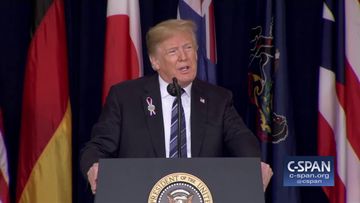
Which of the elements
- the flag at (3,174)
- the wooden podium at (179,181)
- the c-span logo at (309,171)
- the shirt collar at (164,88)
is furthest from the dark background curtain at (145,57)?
A: the wooden podium at (179,181)

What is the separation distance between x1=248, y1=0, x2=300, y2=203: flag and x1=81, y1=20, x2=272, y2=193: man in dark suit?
3.01 feet

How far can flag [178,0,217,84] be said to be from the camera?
3.52 meters

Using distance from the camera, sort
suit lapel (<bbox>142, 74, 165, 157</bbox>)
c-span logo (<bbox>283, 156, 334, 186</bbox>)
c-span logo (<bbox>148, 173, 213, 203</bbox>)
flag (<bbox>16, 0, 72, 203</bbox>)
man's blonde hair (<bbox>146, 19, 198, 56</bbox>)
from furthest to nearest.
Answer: c-span logo (<bbox>283, 156, 334, 186</bbox>) < flag (<bbox>16, 0, 72, 203</bbox>) < man's blonde hair (<bbox>146, 19, 198, 56</bbox>) < suit lapel (<bbox>142, 74, 165, 157</bbox>) < c-span logo (<bbox>148, 173, 213, 203</bbox>)

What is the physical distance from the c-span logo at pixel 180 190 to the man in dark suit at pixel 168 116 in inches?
24.7

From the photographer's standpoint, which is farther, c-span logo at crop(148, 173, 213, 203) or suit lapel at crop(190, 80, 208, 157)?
suit lapel at crop(190, 80, 208, 157)

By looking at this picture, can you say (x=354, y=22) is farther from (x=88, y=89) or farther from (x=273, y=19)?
(x=88, y=89)

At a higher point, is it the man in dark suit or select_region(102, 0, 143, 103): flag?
select_region(102, 0, 143, 103): flag

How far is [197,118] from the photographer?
2490mm

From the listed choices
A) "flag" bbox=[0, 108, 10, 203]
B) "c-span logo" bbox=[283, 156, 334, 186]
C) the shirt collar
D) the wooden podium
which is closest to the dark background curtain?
"flag" bbox=[0, 108, 10, 203]

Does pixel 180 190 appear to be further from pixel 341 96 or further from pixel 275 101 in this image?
pixel 341 96

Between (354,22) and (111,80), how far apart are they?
1433mm

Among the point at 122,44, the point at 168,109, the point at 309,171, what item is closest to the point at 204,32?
the point at 122,44

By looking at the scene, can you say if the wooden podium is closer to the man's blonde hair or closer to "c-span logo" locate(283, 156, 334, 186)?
the man's blonde hair

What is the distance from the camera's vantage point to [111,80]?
3.39 meters
